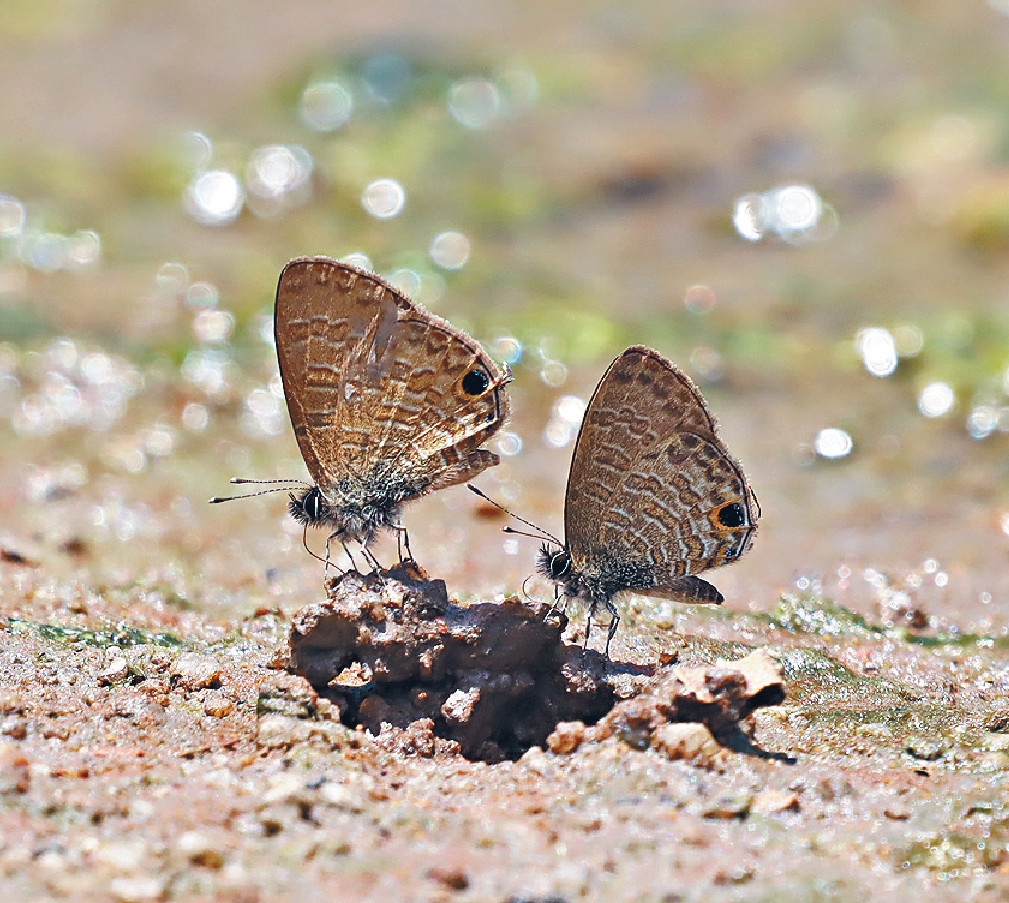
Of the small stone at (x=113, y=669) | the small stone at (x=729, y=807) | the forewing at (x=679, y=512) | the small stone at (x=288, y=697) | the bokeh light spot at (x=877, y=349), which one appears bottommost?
the small stone at (x=729, y=807)

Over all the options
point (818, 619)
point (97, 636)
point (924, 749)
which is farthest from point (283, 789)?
point (818, 619)

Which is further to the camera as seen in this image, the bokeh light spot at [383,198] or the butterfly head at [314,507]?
the bokeh light spot at [383,198]

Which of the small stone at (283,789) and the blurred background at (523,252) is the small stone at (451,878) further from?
the blurred background at (523,252)

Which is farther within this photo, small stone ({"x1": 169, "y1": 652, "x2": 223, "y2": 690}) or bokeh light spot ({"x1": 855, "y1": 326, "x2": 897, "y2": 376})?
bokeh light spot ({"x1": 855, "y1": 326, "x2": 897, "y2": 376})

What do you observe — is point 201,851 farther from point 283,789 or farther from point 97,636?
point 97,636

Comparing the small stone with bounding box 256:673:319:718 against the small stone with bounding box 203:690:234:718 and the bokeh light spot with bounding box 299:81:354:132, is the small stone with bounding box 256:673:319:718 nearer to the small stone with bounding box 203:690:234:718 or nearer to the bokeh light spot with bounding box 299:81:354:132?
the small stone with bounding box 203:690:234:718

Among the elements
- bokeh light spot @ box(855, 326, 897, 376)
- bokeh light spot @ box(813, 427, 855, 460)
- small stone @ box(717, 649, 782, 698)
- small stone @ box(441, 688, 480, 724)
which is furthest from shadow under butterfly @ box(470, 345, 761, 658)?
bokeh light spot @ box(855, 326, 897, 376)

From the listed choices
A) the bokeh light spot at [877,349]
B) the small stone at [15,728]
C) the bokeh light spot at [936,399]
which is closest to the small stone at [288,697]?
the small stone at [15,728]
